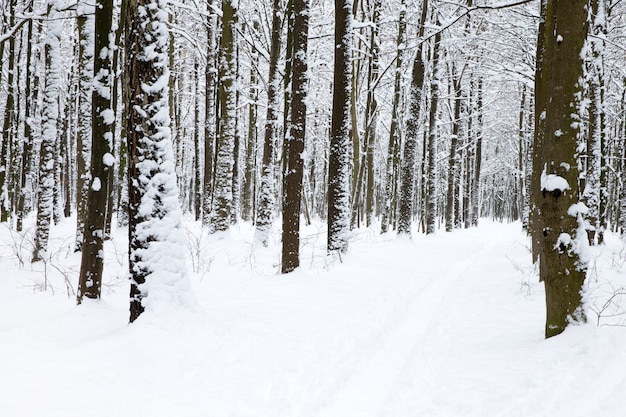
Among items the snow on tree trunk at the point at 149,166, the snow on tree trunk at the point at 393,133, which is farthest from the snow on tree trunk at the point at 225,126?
the snow on tree trunk at the point at 149,166

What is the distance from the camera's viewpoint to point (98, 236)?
5.38m

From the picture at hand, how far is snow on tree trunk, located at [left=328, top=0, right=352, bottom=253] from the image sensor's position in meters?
9.22

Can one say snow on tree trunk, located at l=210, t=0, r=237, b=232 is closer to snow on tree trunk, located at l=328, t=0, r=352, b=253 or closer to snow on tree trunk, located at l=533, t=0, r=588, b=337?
snow on tree trunk, located at l=328, t=0, r=352, b=253

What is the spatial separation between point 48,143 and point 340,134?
20.8 feet

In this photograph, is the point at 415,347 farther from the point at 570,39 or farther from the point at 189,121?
the point at 189,121

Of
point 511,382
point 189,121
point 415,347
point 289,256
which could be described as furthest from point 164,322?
point 189,121

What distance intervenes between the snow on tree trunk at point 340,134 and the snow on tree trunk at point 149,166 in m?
5.24

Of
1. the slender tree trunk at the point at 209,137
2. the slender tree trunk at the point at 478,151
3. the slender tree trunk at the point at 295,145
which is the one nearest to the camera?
the slender tree trunk at the point at 295,145

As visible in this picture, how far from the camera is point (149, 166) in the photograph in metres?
4.44

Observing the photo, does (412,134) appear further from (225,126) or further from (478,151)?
(478,151)

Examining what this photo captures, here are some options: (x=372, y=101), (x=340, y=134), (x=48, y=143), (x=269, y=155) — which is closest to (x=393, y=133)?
(x=372, y=101)

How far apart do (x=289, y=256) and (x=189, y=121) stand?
30746 mm

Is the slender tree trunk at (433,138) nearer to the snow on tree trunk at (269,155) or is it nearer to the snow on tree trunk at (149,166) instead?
the snow on tree trunk at (269,155)

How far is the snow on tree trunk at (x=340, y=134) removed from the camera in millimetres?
9219
